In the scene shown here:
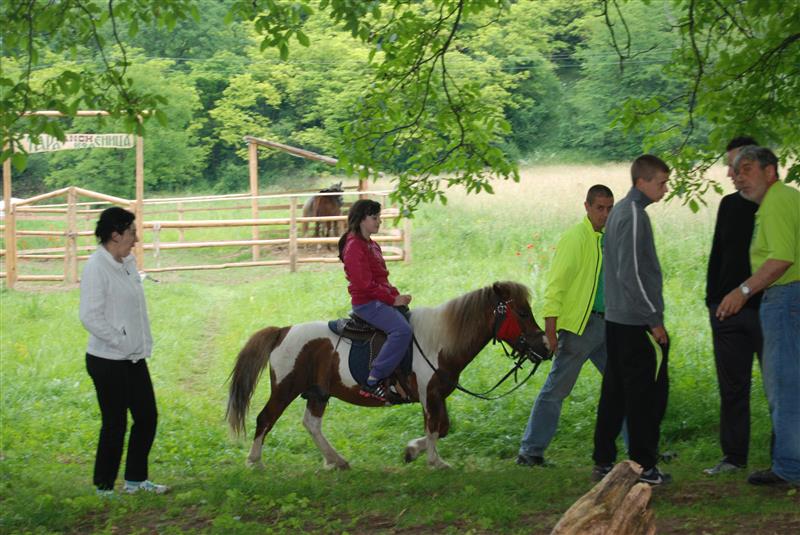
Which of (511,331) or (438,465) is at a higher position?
(511,331)

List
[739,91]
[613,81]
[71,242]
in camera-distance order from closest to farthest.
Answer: [739,91], [71,242], [613,81]

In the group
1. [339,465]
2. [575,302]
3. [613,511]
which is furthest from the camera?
[339,465]

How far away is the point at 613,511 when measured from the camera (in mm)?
3535

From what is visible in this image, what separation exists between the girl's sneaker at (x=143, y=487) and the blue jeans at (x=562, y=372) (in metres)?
2.68

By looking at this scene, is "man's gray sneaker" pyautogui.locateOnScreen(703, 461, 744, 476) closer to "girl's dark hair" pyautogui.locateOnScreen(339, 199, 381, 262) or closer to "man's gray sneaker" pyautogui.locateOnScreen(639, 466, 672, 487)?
"man's gray sneaker" pyautogui.locateOnScreen(639, 466, 672, 487)

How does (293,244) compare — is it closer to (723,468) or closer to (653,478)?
(723,468)

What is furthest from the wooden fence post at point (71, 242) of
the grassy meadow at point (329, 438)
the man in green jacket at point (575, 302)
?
the man in green jacket at point (575, 302)

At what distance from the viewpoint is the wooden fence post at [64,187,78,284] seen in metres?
18.3

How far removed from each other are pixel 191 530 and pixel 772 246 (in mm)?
3679

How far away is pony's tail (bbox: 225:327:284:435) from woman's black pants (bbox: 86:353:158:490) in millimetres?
1083

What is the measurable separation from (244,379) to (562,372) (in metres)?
2.46

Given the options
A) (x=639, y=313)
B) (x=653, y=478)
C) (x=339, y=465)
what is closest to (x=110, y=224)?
(x=339, y=465)

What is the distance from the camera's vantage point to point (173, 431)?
956cm

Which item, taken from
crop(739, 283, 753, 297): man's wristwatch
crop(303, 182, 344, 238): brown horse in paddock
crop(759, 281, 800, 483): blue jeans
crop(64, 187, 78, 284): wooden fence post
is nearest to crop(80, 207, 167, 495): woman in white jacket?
crop(739, 283, 753, 297): man's wristwatch
